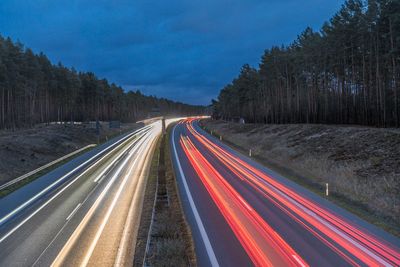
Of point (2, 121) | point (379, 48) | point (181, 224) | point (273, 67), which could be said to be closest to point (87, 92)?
point (2, 121)

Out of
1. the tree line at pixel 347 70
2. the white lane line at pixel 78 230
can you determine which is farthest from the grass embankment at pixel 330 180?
the white lane line at pixel 78 230

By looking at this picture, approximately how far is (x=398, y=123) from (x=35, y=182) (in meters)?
34.5

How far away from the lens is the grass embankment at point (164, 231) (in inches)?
497

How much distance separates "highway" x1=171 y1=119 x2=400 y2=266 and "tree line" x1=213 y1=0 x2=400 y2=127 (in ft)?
72.6

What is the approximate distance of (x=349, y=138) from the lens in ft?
115

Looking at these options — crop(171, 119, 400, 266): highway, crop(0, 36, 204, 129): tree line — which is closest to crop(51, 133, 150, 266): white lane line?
crop(171, 119, 400, 266): highway

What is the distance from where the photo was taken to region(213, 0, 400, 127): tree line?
143 feet

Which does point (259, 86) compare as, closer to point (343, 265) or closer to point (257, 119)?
point (257, 119)

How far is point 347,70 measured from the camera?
61.2m


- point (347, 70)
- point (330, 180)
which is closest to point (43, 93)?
point (347, 70)

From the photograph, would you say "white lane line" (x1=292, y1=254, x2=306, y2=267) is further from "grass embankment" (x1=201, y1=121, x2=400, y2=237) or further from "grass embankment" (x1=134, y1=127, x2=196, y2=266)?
"grass embankment" (x1=201, y1=121, x2=400, y2=237)

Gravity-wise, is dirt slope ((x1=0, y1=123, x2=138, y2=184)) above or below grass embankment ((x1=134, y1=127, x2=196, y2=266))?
above

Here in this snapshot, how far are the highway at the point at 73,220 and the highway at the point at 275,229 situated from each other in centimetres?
300

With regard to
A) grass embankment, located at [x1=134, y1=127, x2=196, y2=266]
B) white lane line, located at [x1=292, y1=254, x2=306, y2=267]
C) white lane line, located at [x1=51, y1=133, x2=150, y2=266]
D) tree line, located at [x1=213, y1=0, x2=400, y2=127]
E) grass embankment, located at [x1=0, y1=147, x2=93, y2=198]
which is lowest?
white lane line, located at [x1=292, y1=254, x2=306, y2=267]
